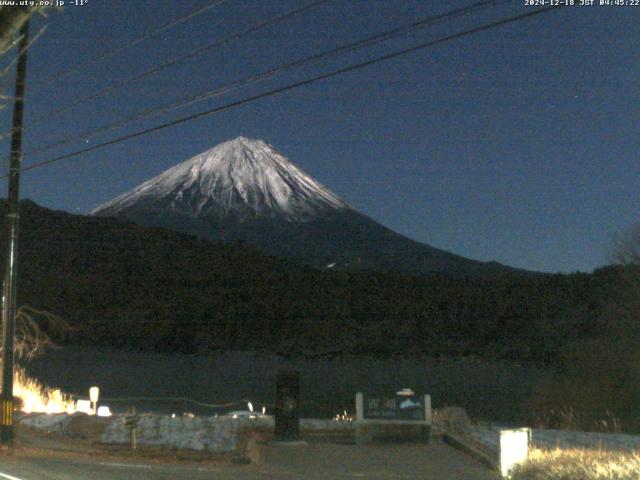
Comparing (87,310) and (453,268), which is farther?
(453,268)

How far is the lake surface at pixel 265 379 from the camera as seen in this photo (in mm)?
34812

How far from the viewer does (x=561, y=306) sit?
180 ft

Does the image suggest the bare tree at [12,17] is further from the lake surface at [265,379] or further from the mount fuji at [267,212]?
the mount fuji at [267,212]

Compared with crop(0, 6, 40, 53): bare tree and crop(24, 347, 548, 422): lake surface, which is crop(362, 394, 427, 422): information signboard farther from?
crop(24, 347, 548, 422): lake surface

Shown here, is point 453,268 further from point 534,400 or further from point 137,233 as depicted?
point 534,400

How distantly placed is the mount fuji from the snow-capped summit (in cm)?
15

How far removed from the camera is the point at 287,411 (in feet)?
58.8

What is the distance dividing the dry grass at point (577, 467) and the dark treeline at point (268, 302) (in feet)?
103

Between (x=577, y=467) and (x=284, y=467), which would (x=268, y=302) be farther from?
(x=577, y=467)

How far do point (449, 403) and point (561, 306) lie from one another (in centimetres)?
2109

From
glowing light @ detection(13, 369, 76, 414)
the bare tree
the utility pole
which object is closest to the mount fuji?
glowing light @ detection(13, 369, 76, 414)

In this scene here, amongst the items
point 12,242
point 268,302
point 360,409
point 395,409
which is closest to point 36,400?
point 12,242

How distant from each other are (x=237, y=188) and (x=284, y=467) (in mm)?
134308

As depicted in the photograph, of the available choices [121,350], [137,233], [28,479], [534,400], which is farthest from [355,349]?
[28,479]
